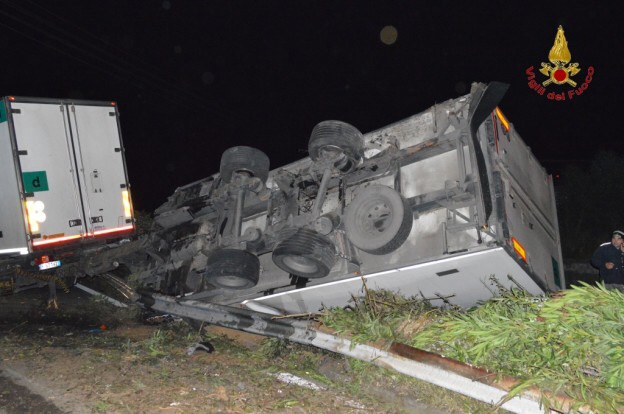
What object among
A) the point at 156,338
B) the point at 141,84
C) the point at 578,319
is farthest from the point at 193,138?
the point at 578,319

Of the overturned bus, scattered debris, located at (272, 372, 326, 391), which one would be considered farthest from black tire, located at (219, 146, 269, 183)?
scattered debris, located at (272, 372, 326, 391)

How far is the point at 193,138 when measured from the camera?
2861 cm

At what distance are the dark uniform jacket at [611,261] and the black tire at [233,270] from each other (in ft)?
14.1

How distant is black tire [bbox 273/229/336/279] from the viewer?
16.6 feet

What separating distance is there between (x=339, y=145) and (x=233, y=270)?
6.18ft

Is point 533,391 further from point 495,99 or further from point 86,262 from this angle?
point 86,262

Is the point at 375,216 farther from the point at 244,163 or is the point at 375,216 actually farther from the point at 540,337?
Answer: the point at 244,163

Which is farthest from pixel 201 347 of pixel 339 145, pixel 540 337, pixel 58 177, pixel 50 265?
pixel 58 177

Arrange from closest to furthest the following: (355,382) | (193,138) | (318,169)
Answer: (355,382)
(318,169)
(193,138)

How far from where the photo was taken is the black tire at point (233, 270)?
5.44 metres

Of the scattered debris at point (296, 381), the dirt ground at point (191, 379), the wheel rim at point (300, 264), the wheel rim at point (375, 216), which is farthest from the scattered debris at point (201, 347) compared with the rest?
the wheel rim at point (375, 216)

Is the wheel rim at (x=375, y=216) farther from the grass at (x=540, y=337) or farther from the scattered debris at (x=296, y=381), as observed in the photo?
the scattered debris at (x=296, y=381)

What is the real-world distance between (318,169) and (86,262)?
3993 millimetres

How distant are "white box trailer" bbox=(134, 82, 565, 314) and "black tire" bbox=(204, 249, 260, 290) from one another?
0.01 m
